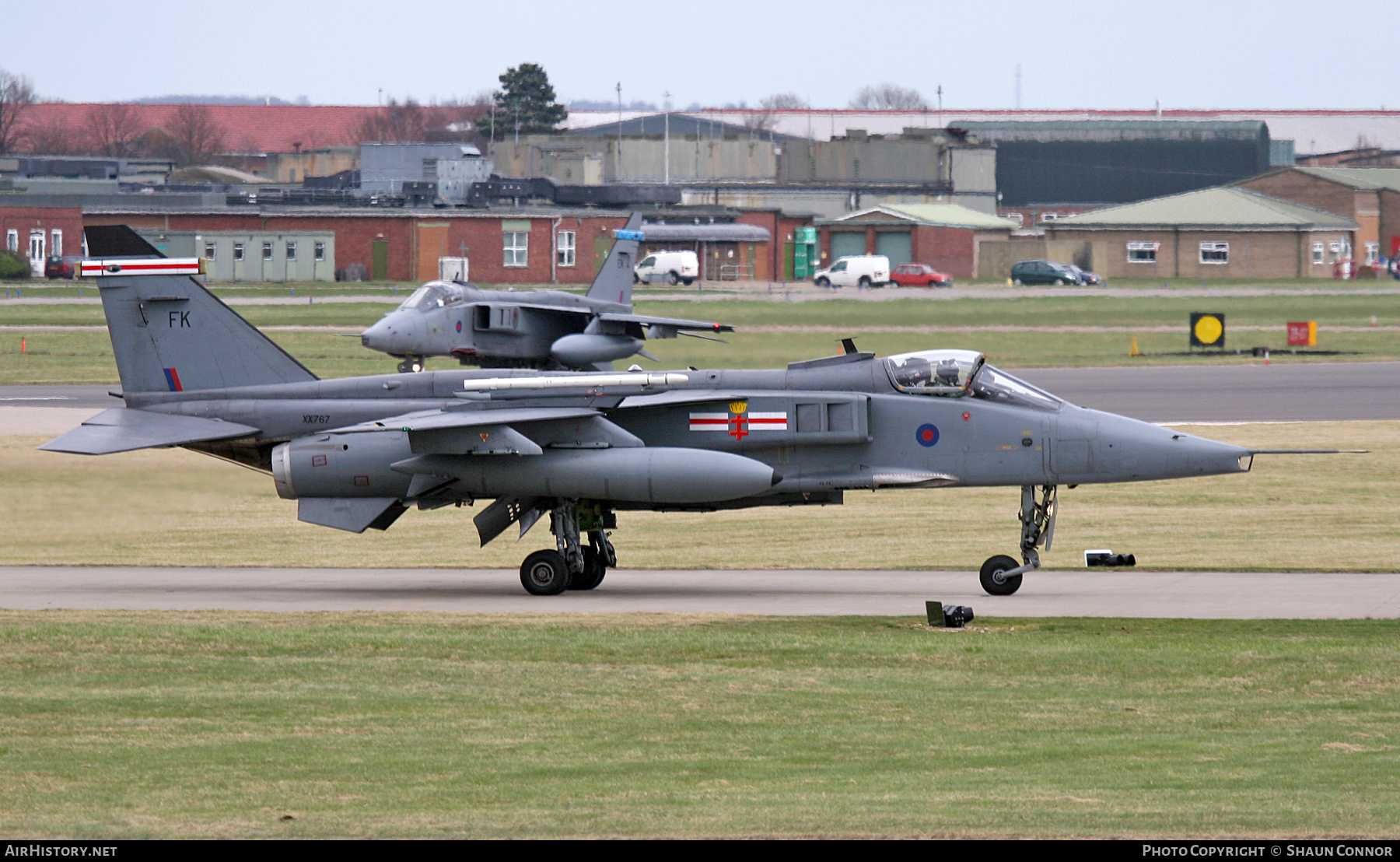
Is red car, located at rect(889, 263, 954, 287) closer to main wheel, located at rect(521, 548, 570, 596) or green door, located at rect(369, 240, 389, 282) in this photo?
green door, located at rect(369, 240, 389, 282)

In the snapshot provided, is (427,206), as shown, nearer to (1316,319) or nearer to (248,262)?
(248,262)

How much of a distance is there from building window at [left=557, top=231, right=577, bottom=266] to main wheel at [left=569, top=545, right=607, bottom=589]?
71.1 meters

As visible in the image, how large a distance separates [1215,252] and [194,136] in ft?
380

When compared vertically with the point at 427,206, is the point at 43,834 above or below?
below

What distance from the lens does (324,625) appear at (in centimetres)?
1584

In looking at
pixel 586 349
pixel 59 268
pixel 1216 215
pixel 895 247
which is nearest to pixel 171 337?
pixel 586 349

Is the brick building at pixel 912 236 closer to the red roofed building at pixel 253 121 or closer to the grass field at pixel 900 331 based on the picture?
the grass field at pixel 900 331

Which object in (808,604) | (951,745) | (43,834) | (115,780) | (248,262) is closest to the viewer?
(43,834)

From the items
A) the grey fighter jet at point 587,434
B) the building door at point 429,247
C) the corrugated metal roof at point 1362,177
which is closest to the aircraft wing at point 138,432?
the grey fighter jet at point 587,434

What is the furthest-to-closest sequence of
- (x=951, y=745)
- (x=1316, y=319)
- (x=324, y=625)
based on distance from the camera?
1. (x=1316, y=319)
2. (x=324, y=625)
3. (x=951, y=745)

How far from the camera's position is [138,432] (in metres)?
19.3

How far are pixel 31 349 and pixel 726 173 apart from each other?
77.5 metres

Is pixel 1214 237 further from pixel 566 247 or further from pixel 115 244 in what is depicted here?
pixel 115 244

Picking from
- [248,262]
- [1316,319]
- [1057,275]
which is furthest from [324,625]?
[1057,275]
